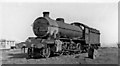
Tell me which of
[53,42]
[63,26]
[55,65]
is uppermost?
[63,26]

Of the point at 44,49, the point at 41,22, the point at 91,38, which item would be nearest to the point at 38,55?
the point at 44,49

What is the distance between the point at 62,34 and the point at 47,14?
97.3 inches

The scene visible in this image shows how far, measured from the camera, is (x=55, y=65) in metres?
9.99

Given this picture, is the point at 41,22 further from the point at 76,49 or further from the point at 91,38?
the point at 91,38

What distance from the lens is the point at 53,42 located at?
14.6m

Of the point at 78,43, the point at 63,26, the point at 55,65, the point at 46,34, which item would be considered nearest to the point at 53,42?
the point at 46,34

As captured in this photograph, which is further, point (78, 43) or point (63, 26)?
point (78, 43)

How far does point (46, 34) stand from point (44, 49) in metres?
1.43

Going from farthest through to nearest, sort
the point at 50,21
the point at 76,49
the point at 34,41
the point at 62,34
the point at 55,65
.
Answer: the point at 76,49, the point at 62,34, the point at 50,21, the point at 34,41, the point at 55,65

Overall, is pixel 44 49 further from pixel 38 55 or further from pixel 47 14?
pixel 47 14

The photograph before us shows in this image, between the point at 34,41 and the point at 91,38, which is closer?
the point at 34,41

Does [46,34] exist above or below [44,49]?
above

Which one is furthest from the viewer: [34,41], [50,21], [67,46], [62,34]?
[67,46]

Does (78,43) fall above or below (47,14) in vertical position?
below
